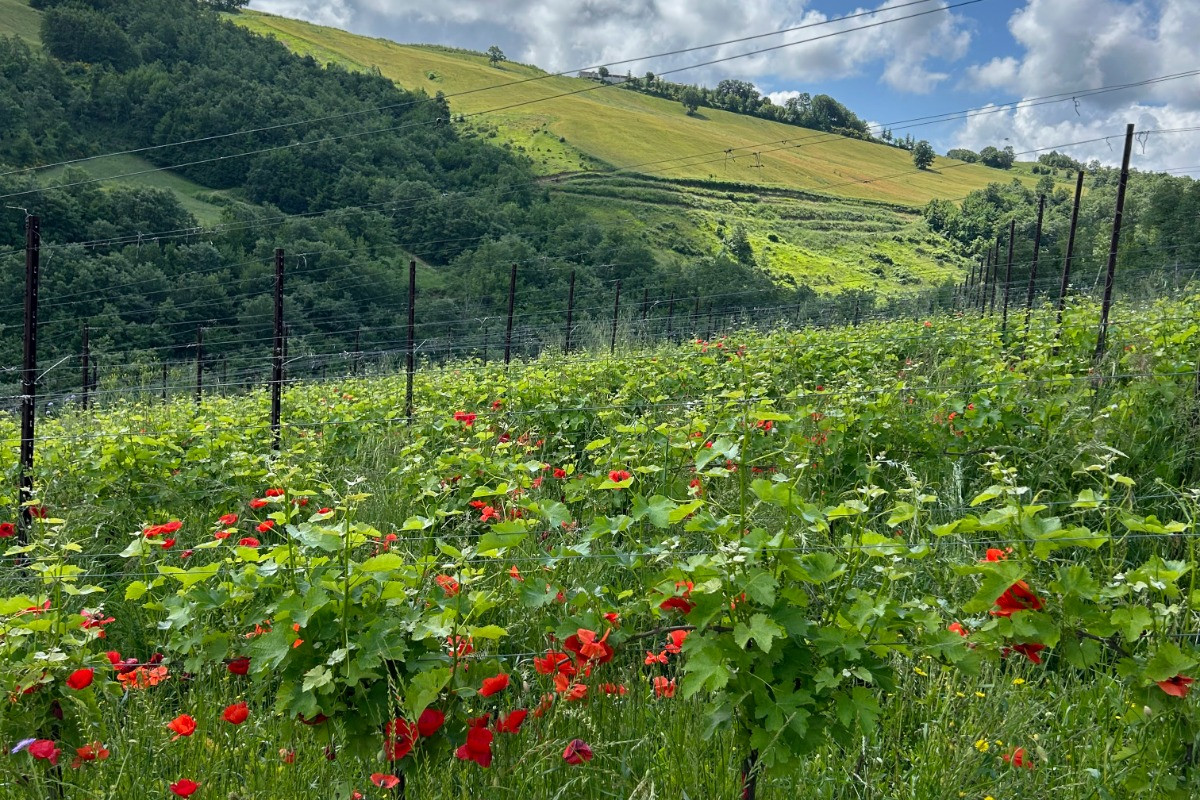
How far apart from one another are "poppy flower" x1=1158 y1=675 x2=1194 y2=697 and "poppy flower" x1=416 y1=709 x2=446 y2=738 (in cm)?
166

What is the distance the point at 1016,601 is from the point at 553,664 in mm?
1198

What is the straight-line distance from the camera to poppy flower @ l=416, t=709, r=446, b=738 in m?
1.77

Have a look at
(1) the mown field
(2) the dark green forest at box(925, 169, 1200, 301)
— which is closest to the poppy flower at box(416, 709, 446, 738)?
(1) the mown field

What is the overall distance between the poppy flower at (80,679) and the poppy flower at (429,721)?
884 mm

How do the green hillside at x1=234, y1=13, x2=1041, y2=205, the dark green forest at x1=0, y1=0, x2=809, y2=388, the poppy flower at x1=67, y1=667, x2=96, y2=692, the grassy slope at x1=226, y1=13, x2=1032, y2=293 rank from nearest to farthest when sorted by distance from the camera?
1. the poppy flower at x1=67, y1=667, x2=96, y2=692
2. the dark green forest at x1=0, y1=0, x2=809, y2=388
3. the grassy slope at x1=226, y1=13, x2=1032, y2=293
4. the green hillside at x1=234, y1=13, x2=1041, y2=205

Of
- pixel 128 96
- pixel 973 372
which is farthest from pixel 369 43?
pixel 973 372

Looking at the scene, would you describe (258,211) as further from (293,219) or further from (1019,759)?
(1019,759)

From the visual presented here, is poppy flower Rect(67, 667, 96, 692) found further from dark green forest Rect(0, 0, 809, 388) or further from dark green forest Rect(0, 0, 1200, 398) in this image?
dark green forest Rect(0, 0, 809, 388)

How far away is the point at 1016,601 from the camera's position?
187 centimetres

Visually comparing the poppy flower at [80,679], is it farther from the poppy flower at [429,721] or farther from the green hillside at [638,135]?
the green hillside at [638,135]

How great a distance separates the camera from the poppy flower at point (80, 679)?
74.0 inches

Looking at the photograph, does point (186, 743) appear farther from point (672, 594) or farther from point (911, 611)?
point (911, 611)

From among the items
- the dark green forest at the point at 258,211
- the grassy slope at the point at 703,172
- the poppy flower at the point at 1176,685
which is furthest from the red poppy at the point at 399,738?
the grassy slope at the point at 703,172

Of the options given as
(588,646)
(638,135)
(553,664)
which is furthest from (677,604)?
(638,135)
